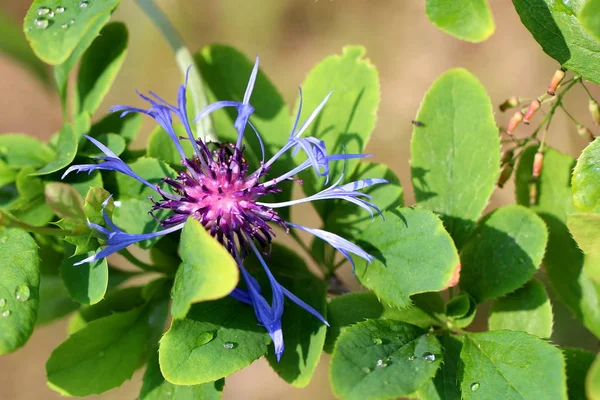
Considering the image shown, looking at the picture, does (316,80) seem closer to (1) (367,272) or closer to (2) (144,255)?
(1) (367,272)

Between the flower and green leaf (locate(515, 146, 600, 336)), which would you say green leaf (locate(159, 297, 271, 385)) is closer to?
the flower

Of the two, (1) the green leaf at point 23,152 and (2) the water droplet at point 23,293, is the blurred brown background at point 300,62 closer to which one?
(1) the green leaf at point 23,152

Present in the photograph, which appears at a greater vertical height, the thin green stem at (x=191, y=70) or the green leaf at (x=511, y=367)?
the thin green stem at (x=191, y=70)

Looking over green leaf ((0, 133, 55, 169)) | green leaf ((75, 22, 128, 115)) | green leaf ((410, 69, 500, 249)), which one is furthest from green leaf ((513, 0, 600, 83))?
green leaf ((0, 133, 55, 169))

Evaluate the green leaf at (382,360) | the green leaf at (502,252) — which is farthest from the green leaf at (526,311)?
the green leaf at (382,360)

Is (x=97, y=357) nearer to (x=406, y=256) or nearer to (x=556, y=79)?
(x=406, y=256)
